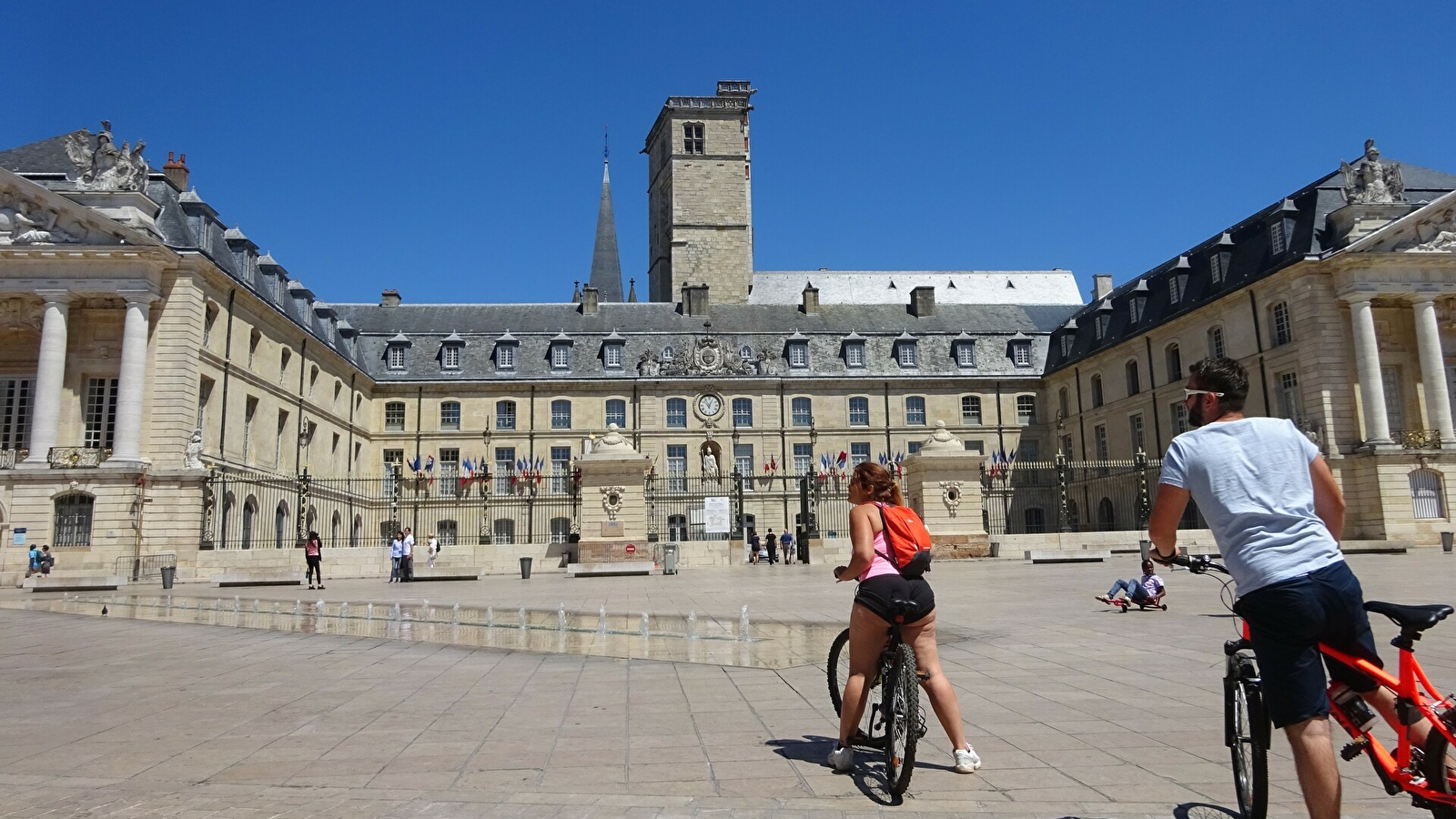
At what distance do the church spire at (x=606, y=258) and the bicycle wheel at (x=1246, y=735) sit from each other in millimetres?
79639

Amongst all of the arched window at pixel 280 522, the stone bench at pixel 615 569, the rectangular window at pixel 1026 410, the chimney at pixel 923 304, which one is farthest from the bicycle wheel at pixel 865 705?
the chimney at pixel 923 304

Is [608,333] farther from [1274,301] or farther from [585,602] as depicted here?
[585,602]

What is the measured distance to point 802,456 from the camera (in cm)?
4916

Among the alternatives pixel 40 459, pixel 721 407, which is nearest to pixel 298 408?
pixel 40 459

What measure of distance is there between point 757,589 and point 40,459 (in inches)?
902

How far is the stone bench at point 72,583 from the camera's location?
25.3 m

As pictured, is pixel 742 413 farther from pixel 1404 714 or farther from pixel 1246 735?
pixel 1404 714

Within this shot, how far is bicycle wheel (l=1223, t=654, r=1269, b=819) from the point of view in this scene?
398cm

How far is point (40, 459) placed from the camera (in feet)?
95.7

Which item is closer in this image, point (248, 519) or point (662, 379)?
point (248, 519)

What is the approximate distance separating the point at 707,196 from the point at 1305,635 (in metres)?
60.1

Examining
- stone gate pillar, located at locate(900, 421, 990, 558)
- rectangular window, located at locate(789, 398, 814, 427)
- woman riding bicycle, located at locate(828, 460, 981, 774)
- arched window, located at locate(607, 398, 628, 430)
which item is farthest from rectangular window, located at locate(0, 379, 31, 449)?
woman riding bicycle, located at locate(828, 460, 981, 774)

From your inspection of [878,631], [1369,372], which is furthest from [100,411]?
[1369,372]

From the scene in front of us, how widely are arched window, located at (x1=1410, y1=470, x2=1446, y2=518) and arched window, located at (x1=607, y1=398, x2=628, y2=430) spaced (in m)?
32.0
